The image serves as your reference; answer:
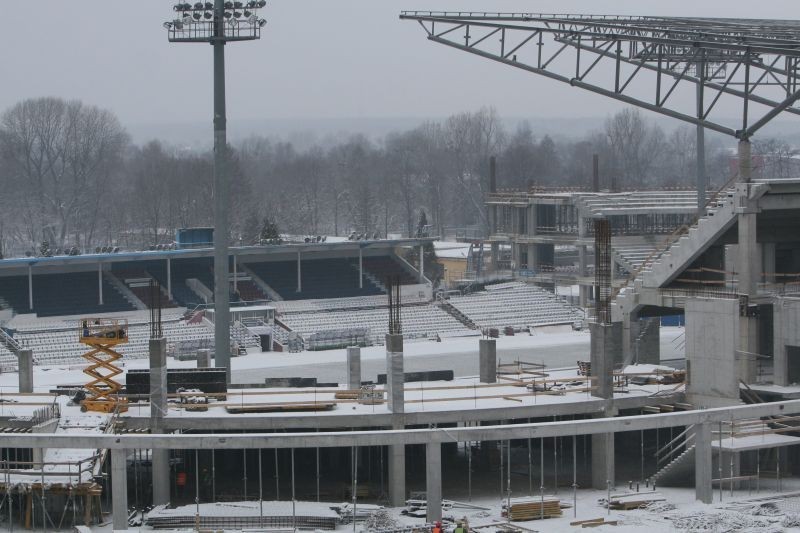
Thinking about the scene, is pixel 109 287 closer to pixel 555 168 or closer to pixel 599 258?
pixel 599 258

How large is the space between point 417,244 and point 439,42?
27266 millimetres

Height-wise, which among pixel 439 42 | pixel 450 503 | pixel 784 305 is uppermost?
pixel 439 42

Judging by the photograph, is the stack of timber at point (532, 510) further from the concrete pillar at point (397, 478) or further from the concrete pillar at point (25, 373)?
the concrete pillar at point (25, 373)

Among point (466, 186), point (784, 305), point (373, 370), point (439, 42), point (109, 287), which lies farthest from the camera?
point (466, 186)

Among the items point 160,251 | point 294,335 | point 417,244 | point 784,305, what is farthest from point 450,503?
point 417,244

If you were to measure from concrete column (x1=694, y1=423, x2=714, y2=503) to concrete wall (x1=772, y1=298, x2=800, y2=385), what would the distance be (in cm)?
473

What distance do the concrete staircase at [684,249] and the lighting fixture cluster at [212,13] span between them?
11689 millimetres

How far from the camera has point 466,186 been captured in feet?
375

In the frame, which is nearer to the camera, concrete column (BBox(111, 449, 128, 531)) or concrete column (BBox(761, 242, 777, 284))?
concrete column (BBox(111, 449, 128, 531))

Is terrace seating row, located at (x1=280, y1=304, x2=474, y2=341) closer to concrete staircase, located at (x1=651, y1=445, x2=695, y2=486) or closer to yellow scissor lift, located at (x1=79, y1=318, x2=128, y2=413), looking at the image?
yellow scissor lift, located at (x1=79, y1=318, x2=128, y2=413)

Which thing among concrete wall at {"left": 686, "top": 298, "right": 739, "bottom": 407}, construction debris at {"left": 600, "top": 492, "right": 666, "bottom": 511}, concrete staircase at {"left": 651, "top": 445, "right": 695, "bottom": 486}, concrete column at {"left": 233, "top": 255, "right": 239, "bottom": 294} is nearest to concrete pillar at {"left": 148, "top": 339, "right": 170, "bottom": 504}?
construction debris at {"left": 600, "top": 492, "right": 666, "bottom": 511}

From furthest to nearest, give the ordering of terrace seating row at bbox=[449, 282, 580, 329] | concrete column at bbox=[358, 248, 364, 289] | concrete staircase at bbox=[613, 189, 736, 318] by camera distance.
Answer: concrete column at bbox=[358, 248, 364, 289]
terrace seating row at bbox=[449, 282, 580, 329]
concrete staircase at bbox=[613, 189, 736, 318]

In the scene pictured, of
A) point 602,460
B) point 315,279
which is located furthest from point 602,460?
point 315,279

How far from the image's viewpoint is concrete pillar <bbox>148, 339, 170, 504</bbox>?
31.7 metres
